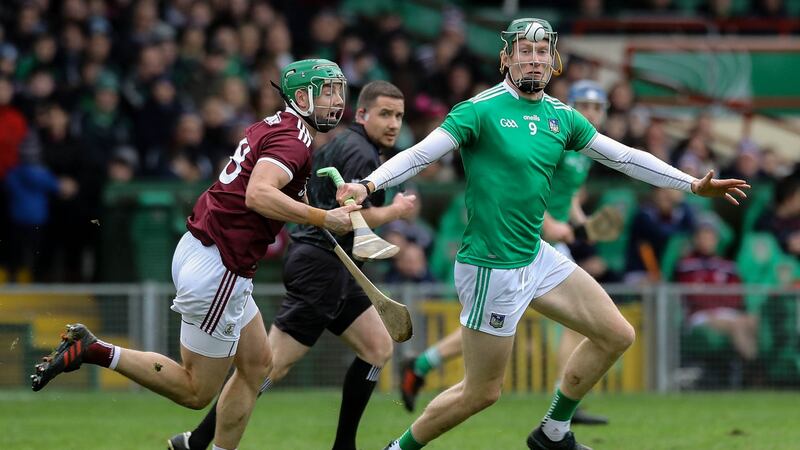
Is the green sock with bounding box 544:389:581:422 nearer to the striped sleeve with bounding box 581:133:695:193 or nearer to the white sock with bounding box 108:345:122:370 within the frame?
the striped sleeve with bounding box 581:133:695:193

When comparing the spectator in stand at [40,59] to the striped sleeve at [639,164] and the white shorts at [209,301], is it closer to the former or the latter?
the white shorts at [209,301]

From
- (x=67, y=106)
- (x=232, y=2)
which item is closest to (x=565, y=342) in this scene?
(x=67, y=106)

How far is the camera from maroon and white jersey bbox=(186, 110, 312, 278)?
26.2 ft

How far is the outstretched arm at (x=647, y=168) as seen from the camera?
8.40 m

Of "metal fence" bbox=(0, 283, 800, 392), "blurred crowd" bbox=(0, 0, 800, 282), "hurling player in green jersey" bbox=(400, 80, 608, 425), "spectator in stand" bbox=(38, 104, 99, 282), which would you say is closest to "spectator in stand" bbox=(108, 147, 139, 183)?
"blurred crowd" bbox=(0, 0, 800, 282)

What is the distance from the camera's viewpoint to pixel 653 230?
15953 millimetres

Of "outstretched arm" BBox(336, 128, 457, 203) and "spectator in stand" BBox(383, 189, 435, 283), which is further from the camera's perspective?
"spectator in stand" BBox(383, 189, 435, 283)

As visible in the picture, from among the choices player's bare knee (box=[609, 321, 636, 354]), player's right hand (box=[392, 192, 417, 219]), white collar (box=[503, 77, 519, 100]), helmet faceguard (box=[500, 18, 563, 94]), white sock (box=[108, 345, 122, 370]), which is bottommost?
white sock (box=[108, 345, 122, 370])

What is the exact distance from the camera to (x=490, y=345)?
8.25m

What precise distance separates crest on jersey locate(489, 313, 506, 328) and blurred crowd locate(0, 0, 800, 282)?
6.76m

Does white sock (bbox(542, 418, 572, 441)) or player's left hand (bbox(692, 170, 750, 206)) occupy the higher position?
player's left hand (bbox(692, 170, 750, 206))

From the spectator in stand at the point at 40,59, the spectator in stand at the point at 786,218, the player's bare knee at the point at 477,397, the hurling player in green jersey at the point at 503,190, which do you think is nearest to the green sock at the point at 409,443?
the hurling player in green jersey at the point at 503,190

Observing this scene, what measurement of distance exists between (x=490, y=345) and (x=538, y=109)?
4.48 feet

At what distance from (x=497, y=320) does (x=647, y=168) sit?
1265mm
